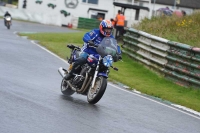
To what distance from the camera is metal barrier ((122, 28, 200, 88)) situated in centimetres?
1767

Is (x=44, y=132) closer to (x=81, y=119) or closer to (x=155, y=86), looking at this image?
(x=81, y=119)

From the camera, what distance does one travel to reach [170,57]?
19.2 meters

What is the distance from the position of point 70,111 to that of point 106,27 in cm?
242

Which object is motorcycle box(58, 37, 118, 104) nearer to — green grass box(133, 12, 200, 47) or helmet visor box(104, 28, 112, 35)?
helmet visor box(104, 28, 112, 35)

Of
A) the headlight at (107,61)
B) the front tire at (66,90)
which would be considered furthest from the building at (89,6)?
the headlight at (107,61)

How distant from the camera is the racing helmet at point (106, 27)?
12.5m

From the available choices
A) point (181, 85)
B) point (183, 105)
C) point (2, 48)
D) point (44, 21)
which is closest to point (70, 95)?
point (183, 105)

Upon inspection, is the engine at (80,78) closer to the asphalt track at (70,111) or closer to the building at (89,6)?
the asphalt track at (70,111)

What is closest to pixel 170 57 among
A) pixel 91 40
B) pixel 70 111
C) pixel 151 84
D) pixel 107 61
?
pixel 151 84

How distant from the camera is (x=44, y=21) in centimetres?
5988

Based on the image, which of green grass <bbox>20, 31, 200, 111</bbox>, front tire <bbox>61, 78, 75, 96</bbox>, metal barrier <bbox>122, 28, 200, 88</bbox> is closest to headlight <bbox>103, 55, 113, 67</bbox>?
front tire <bbox>61, 78, 75, 96</bbox>

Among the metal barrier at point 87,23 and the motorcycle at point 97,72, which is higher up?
the motorcycle at point 97,72

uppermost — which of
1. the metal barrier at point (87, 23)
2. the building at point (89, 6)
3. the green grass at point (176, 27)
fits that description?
the green grass at point (176, 27)

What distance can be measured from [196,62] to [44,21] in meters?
43.1
